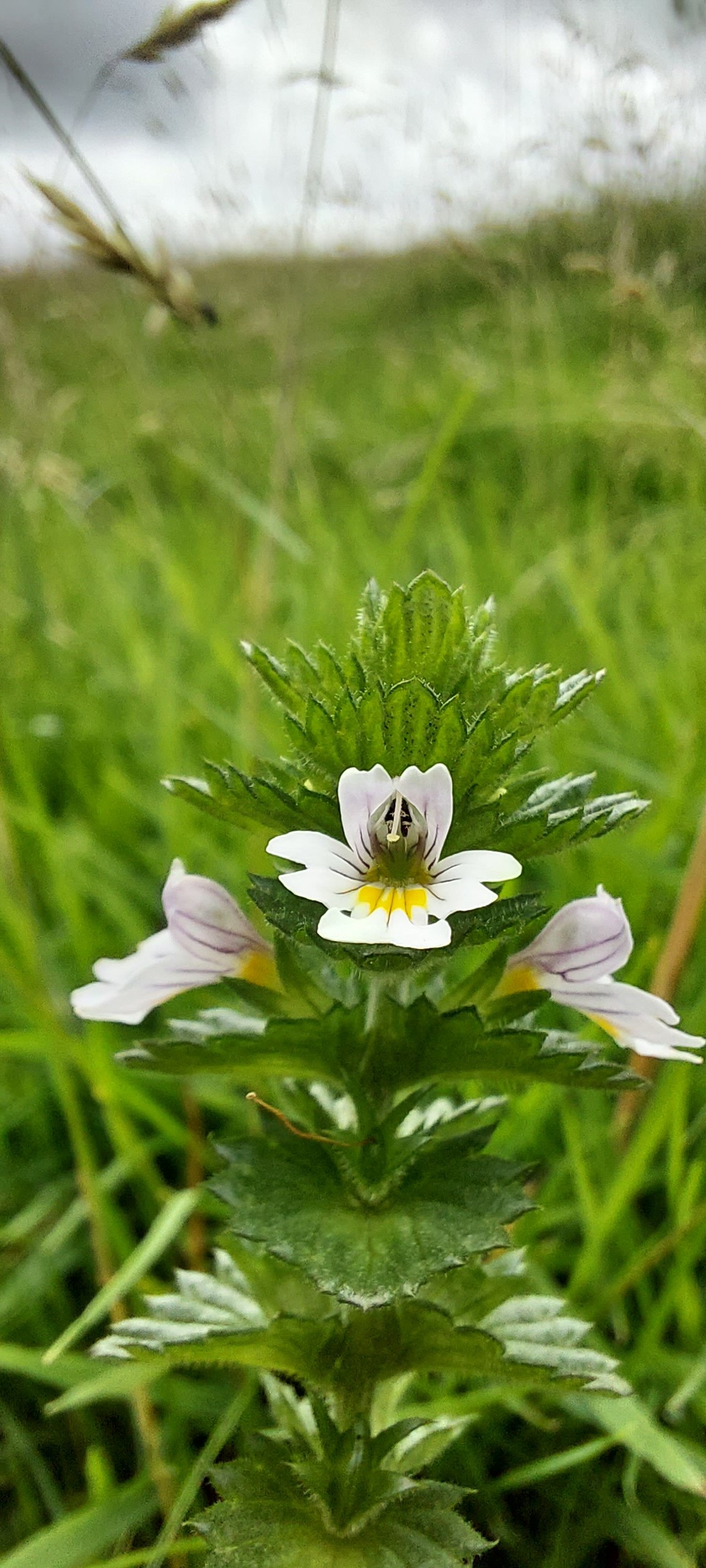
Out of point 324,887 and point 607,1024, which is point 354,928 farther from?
point 607,1024

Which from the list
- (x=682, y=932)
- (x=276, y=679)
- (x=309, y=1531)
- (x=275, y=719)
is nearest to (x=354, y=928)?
(x=276, y=679)

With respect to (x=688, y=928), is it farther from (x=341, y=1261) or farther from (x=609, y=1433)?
(x=341, y=1261)

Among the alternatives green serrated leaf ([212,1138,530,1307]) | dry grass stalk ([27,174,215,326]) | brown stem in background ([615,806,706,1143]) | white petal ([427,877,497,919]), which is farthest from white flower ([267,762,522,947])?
dry grass stalk ([27,174,215,326])

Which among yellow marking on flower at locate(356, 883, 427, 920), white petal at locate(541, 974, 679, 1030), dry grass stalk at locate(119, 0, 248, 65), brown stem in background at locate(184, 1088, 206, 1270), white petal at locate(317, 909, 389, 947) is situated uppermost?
dry grass stalk at locate(119, 0, 248, 65)

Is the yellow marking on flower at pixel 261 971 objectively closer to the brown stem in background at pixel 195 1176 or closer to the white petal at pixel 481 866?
the white petal at pixel 481 866

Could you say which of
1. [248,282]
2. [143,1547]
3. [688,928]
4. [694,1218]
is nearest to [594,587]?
[688,928]

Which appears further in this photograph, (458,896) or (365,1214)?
(365,1214)

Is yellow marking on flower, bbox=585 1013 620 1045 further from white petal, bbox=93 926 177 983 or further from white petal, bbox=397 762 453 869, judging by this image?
white petal, bbox=93 926 177 983
